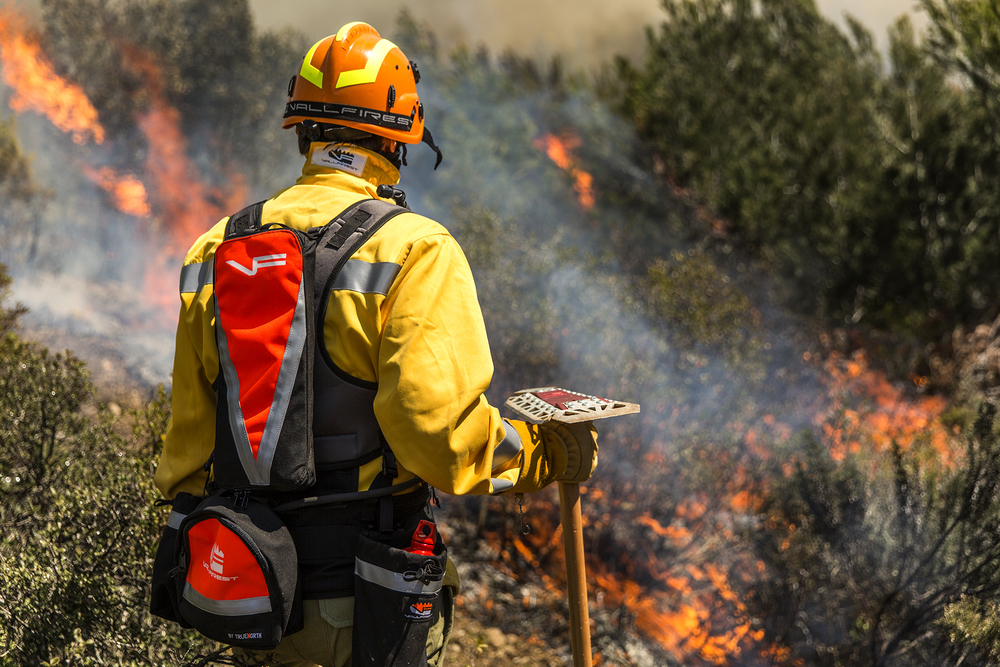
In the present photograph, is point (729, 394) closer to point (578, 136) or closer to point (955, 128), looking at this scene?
point (955, 128)

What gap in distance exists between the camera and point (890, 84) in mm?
9172

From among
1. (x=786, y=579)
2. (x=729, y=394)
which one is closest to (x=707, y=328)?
(x=729, y=394)

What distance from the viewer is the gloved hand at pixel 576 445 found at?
1792 millimetres

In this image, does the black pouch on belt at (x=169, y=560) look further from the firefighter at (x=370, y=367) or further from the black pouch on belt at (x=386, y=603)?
the black pouch on belt at (x=386, y=603)

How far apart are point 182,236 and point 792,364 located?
287 inches

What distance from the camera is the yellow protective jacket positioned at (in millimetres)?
1426

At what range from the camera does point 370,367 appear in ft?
4.99

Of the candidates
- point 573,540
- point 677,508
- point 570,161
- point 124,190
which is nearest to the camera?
point 573,540

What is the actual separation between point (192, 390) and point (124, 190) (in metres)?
8.63

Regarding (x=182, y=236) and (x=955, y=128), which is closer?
(x=955, y=128)

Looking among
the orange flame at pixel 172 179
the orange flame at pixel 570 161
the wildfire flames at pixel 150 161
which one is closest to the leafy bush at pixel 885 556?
the orange flame at pixel 570 161

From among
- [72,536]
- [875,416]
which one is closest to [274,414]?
[72,536]

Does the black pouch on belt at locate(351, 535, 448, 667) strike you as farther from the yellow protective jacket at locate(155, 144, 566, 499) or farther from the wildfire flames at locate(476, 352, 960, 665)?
the wildfire flames at locate(476, 352, 960, 665)

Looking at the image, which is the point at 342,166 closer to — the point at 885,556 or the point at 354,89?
the point at 354,89
